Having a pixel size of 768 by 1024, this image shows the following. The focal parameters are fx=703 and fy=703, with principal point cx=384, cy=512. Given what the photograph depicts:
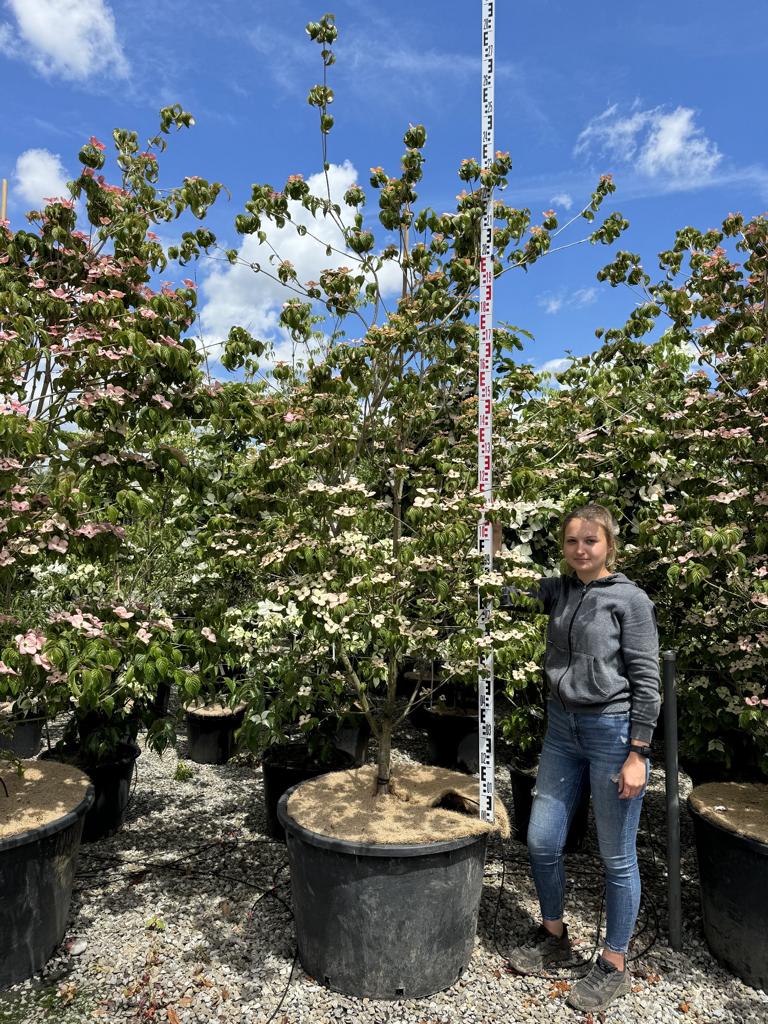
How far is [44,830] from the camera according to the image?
2898mm

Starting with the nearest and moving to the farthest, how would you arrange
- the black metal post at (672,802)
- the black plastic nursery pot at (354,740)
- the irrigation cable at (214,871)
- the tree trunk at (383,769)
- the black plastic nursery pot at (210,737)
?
the black metal post at (672,802) < the tree trunk at (383,769) < the irrigation cable at (214,871) < the black plastic nursery pot at (354,740) < the black plastic nursery pot at (210,737)

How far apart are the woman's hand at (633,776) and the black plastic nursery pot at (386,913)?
0.66m

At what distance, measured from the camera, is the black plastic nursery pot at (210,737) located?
18.9 feet

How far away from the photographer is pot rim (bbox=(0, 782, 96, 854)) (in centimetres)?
282

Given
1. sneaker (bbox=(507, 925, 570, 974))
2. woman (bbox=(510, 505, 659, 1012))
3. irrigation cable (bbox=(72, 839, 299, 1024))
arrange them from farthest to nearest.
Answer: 1. irrigation cable (bbox=(72, 839, 299, 1024))
2. sneaker (bbox=(507, 925, 570, 974))
3. woman (bbox=(510, 505, 659, 1012))

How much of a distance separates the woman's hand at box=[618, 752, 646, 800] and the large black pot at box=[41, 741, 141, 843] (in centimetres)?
314

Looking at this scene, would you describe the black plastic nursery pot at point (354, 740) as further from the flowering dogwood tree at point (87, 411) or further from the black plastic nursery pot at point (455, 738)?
the flowering dogwood tree at point (87, 411)

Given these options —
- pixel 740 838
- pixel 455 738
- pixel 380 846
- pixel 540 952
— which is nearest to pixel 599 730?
pixel 740 838

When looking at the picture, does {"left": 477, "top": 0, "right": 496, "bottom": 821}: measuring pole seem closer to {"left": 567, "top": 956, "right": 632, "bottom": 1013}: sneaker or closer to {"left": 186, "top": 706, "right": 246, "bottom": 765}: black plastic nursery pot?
{"left": 567, "top": 956, "right": 632, "bottom": 1013}: sneaker

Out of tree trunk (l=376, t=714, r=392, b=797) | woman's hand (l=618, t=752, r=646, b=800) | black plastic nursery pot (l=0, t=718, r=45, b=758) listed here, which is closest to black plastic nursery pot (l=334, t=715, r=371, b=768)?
tree trunk (l=376, t=714, r=392, b=797)

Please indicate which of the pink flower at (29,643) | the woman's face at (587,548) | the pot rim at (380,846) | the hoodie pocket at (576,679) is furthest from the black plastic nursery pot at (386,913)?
the pink flower at (29,643)

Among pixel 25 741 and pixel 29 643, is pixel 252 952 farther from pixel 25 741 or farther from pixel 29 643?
pixel 25 741

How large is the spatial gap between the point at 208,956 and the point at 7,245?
10.8 feet

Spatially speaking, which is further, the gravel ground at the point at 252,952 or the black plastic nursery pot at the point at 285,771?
the black plastic nursery pot at the point at 285,771
